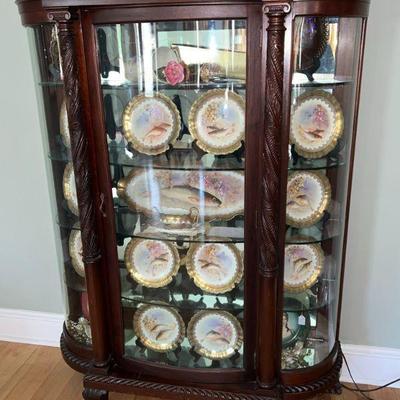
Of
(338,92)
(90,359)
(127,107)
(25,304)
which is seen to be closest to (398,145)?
(338,92)

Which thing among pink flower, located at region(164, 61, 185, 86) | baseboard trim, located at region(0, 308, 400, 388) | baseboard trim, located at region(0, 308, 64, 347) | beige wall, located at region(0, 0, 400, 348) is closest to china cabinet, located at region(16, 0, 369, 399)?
pink flower, located at region(164, 61, 185, 86)

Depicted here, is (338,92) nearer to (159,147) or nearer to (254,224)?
(254,224)

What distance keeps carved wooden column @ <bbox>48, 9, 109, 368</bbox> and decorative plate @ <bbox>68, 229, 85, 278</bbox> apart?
20 cm

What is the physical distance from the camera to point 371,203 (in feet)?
5.61

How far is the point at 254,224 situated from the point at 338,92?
0.49 meters

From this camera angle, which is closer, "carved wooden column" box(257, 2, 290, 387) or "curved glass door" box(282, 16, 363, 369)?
"carved wooden column" box(257, 2, 290, 387)

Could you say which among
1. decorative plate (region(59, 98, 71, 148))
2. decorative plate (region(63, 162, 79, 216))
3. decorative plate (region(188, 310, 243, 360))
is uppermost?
decorative plate (region(59, 98, 71, 148))

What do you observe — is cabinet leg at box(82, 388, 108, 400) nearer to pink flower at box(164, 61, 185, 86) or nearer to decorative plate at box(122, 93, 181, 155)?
decorative plate at box(122, 93, 181, 155)

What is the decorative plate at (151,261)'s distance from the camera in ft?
5.27

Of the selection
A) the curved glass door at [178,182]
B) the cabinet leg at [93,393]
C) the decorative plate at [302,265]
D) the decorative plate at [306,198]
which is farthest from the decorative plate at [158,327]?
the decorative plate at [306,198]

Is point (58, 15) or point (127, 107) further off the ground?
point (58, 15)

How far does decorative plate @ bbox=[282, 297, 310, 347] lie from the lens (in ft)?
5.29

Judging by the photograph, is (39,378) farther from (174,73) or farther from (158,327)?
(174,73)

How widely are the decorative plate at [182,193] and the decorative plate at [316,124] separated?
250mm
